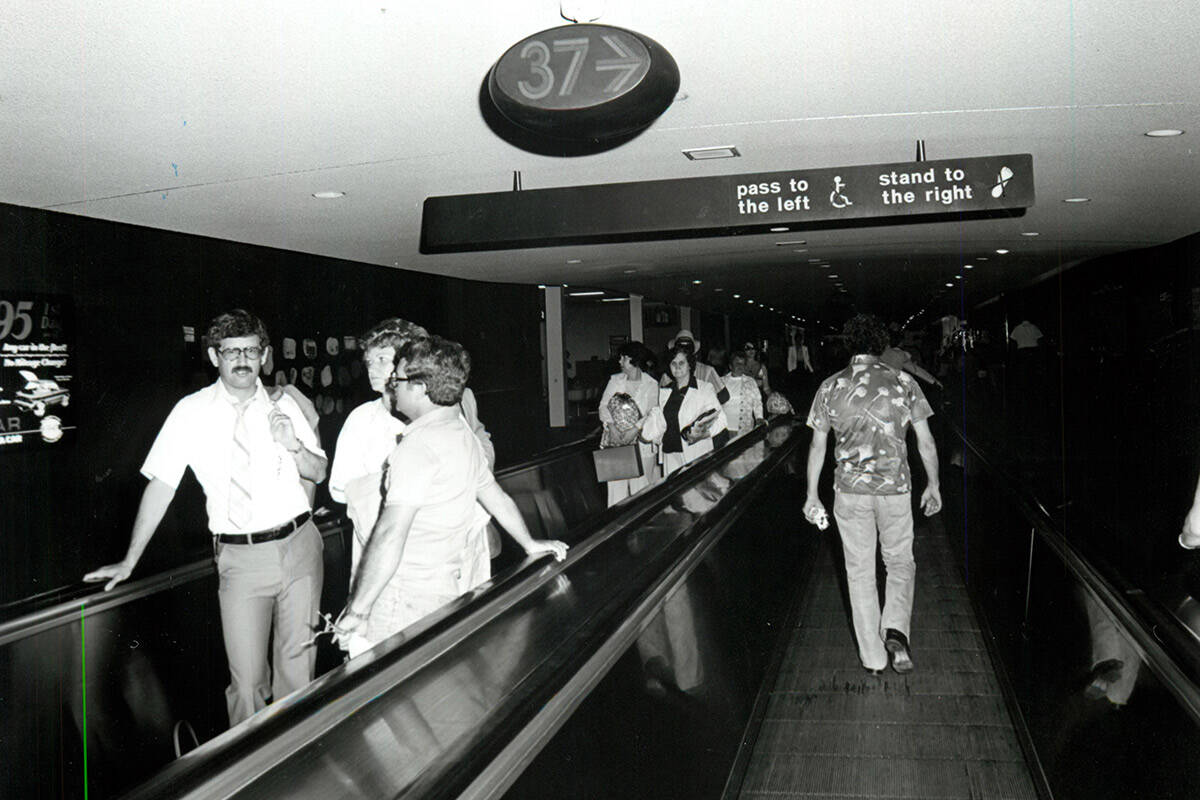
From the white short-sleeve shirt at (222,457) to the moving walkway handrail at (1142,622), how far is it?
280cm

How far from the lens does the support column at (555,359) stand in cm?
1620

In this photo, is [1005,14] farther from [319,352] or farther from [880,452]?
[319,352]

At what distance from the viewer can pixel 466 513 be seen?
3016 mm

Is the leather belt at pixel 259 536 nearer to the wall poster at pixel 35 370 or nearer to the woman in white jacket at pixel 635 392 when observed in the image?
the wall poster at pixel 35 370

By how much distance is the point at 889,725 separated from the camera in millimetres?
4227

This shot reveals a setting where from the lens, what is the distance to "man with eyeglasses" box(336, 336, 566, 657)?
2.77 meters

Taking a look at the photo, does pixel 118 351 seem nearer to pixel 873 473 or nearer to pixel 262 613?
pixel 262 613

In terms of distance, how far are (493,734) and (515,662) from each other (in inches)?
19.0

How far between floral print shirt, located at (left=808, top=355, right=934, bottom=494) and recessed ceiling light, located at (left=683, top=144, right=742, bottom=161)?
1226 millimetres

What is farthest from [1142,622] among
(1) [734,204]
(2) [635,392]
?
(2) [635,392]

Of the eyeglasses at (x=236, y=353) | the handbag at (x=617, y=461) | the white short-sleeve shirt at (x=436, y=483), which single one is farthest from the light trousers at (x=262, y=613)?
the handbag at (x=617, y=461)

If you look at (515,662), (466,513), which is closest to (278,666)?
(466,513)

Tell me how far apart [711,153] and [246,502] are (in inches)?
111

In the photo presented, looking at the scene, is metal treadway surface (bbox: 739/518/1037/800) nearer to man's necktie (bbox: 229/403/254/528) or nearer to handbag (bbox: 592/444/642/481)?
handbag (bbox: 592/444/642/481)
